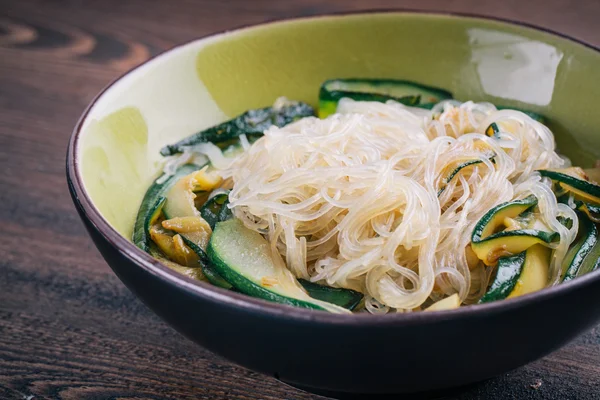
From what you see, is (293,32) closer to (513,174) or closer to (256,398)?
(513,174)

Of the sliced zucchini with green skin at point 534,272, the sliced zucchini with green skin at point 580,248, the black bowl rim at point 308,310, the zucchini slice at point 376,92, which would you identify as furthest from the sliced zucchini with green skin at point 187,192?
the sliced zucchini with green skin at point 580,248

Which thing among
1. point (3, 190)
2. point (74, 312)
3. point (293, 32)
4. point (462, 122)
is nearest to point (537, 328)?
point (462, 122)

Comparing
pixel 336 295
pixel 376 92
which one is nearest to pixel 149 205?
pixel 336 295

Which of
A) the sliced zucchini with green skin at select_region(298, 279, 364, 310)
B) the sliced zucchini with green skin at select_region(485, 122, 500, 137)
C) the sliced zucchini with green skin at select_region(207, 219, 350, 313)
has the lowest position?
the sliced zucchini with green skin at select_region(298, 279, 364, 310)

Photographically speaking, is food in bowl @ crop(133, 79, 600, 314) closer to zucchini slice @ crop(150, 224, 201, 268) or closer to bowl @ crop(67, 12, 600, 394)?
zucchini slice @ crop(150, 224, 201, 268)

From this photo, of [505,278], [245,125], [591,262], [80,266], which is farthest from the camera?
[245,125]

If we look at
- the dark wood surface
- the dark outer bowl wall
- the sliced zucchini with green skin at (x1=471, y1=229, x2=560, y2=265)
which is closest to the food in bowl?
the sliced zucchini with green skin at (x1=471, y1=229, x2=560, y2=265)

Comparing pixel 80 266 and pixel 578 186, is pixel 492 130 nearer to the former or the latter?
pixel 578 186
